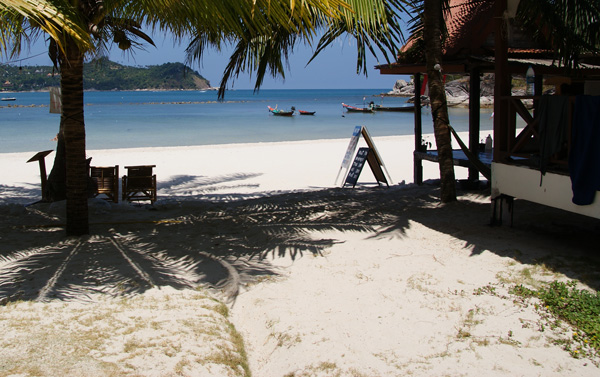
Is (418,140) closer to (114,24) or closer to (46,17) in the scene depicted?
(114,24)

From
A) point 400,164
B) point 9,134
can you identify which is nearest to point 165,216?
point 400,164

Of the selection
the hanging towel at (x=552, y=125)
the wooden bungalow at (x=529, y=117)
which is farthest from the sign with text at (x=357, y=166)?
the hanging towel at (x=552, y=125)

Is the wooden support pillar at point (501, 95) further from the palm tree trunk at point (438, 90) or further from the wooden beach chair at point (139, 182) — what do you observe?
the wooden beach chair at point (139, 182)

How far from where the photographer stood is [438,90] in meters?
7.02

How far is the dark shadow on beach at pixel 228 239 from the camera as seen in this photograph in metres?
4.68

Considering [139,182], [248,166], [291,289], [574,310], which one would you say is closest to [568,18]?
[574,310]

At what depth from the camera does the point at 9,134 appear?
104 ft

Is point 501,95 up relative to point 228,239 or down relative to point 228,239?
up

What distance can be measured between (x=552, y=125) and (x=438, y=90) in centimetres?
197

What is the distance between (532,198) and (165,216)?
4423mm

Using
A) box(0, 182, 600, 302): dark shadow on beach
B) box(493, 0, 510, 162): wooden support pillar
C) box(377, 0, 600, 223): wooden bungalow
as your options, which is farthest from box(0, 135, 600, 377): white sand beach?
box(493, 0, 510, 162): wooden support pillar

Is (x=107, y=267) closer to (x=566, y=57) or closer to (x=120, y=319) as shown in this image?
(x=120, y=319)

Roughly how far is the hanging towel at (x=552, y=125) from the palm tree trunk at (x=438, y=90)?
1596mm

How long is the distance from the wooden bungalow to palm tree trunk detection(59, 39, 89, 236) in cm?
444
